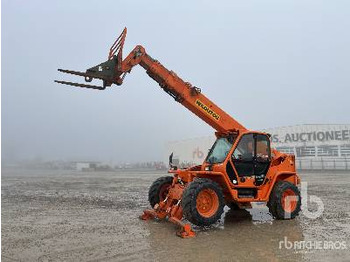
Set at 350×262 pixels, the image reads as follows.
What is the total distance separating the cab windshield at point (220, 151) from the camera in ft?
29.6

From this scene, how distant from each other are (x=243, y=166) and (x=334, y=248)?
10.7 feet

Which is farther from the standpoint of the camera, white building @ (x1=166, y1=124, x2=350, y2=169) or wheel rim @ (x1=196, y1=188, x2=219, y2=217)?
white building @ (x1=166, y1=124, x2=350, y2=169)

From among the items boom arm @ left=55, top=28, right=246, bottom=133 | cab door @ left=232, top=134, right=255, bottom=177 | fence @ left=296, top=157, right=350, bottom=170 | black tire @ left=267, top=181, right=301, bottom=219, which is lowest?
black tire @ left=267, top=181, right=301, bottom=219

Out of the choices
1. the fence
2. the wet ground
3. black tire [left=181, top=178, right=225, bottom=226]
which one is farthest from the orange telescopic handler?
the fence

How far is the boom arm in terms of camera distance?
30.1 feet

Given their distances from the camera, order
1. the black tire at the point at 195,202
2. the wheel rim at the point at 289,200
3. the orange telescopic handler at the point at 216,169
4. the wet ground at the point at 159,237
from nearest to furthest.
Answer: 1. the wet ground at the point at 159,237
2. the black tire at the point at 195,202
3. the orange telescopic handler at the point at 216,169
4. the wheel rim at the point at 289,200

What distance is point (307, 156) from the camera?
41062 mm

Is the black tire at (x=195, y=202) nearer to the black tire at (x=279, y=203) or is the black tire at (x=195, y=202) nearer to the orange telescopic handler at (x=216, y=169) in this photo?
the orange telescopic handler at (x=216, y=169)

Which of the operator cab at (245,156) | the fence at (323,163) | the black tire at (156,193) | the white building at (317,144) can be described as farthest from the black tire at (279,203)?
the fence at (323,163)

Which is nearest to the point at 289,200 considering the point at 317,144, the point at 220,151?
the point at 220,151

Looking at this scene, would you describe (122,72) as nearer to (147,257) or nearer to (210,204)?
(210,204)

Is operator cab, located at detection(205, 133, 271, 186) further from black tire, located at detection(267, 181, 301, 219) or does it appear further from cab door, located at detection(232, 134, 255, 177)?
black tire, located at detection(267, 181, 301, 219)

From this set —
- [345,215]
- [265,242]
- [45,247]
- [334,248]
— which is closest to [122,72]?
[45,247]

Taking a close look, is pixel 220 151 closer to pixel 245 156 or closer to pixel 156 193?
pixel 245 156
